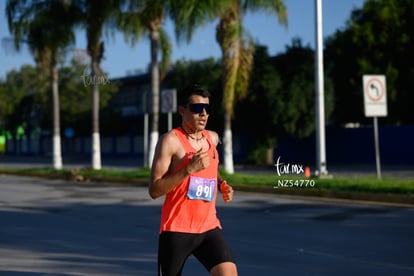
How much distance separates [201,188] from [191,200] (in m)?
0.10

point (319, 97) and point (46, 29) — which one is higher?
point (46, 29)

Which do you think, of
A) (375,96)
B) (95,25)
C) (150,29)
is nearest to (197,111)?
(375,96)

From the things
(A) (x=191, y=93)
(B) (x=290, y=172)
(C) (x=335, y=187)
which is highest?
(A) (x=191, y=93)

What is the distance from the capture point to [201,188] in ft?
13.6

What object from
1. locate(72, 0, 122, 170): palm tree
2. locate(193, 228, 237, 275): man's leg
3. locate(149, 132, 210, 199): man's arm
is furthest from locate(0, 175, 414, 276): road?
locate(72, 0, 122, 170): palm tree

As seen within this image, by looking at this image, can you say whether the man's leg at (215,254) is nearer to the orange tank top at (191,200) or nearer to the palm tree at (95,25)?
the orange tank top at (191,200)

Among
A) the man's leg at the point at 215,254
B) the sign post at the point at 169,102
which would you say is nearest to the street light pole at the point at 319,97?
the sign post at the point at 169,102

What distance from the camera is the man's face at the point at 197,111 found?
13.7 feet

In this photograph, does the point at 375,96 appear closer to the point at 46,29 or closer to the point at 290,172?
the point at 290,172

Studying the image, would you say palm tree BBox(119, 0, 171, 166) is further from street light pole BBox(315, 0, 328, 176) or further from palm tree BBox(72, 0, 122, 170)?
street light pole BBox(315, 0, 328, 176)

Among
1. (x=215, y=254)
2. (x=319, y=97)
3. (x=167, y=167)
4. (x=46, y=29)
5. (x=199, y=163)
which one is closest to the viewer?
(x=199, y=163)

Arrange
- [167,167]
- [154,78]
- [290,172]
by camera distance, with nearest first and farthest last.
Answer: [167,167] → [290,172] → [154,78]

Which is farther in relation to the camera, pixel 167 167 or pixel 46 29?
pixel 46 29

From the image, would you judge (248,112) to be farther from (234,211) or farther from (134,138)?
(234,211)
